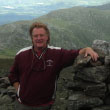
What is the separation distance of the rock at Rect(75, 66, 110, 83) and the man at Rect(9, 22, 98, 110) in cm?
289

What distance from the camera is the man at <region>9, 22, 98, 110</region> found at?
303 inches

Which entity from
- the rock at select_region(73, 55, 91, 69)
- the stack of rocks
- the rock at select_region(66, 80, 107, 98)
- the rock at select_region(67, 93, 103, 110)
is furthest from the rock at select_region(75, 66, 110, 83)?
the rock at select_region(67, 93, 103, 110)

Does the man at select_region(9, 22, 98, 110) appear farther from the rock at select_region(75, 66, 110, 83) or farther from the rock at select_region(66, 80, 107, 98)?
the rock at select_region(66, 80, 107, 98)

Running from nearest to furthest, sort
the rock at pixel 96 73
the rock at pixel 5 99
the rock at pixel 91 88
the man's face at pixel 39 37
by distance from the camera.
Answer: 1. the man's face at pixel 39 37
2. the rock at pixel 96 73
3. the rock at pixel 91 88
4. the rock at pixel 5 99

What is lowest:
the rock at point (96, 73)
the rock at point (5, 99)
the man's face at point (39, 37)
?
the rock at point (5, 99)

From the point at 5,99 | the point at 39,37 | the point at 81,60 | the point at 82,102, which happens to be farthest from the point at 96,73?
the point at 5,99

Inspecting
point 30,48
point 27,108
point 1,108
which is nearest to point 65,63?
point 30,48

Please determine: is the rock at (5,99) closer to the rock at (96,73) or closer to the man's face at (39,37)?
the rock at (96,73)

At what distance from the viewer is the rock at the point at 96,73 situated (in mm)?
10586

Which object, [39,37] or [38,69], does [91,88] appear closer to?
A: [38,69]

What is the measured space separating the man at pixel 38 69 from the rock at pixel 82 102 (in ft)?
12.0

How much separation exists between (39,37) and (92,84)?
4.87 meters

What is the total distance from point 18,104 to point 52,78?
1818mm

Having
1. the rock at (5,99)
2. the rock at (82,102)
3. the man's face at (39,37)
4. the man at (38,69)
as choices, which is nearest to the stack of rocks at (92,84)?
the rock at (82,102)
